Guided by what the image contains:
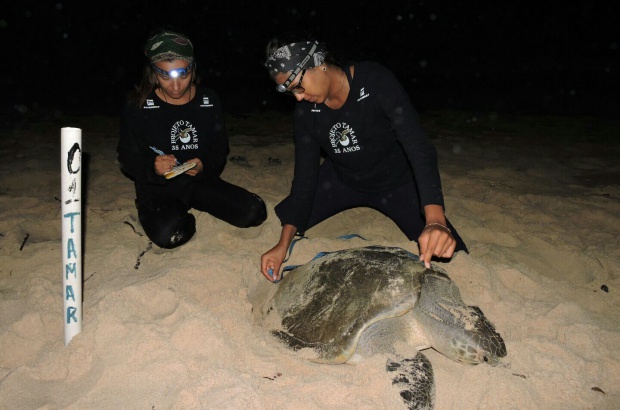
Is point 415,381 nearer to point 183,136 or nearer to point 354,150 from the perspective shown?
point 354,150

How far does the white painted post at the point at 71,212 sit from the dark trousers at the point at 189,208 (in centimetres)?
90

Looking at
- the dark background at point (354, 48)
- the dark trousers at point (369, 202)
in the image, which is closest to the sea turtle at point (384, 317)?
the dark trousers at point (369, 202)

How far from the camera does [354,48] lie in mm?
14391

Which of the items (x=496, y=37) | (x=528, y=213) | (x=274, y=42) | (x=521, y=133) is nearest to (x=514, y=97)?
(x=521, y=133)

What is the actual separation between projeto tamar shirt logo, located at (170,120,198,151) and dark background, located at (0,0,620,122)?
3931mm

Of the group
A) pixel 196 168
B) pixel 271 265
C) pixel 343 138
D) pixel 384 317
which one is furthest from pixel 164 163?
pixel 384 317

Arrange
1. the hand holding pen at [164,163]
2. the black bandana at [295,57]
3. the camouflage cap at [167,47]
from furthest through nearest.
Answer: the hand holding pen at [164,163]
the camouflage cap at [167,47]
the black bandana at [295,57]

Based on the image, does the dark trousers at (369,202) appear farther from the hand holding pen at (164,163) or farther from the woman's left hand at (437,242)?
the woman's left hand at (437,242)

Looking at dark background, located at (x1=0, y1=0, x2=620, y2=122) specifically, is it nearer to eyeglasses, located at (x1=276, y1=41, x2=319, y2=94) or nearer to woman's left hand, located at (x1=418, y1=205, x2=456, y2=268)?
eyeglasses, located at (x1=276, y1=41, x2=319, y2=94)

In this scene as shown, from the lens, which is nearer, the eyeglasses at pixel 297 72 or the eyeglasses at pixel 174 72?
the eyeglasses at pixel 297 72

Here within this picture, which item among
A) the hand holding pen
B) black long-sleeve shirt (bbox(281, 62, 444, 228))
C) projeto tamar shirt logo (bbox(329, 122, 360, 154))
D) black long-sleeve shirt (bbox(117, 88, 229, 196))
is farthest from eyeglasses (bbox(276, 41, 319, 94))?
black long-sleeve shirt (bbox(117, 88, 229, 196))

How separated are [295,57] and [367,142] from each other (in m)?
0.64

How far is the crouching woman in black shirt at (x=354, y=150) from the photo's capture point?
5.33ft

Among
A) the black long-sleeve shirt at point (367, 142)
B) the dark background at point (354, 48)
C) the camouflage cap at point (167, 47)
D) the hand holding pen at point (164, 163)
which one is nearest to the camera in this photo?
the black long-sleeve shirt at point (367, 142)
